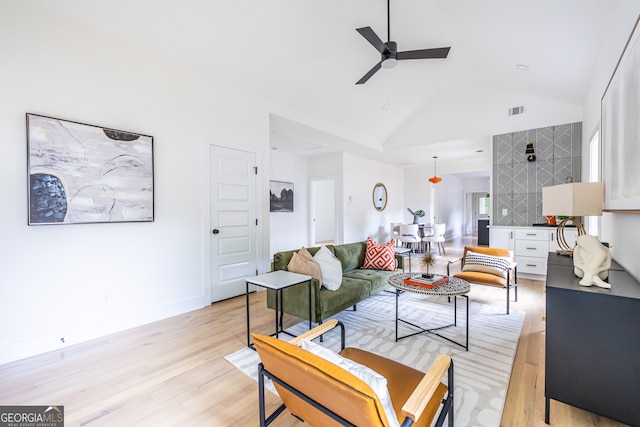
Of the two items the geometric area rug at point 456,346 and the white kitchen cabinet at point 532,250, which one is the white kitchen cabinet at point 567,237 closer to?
the white kitchen cabinet at point 532,250

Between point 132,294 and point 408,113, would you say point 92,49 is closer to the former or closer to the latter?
point 132,294

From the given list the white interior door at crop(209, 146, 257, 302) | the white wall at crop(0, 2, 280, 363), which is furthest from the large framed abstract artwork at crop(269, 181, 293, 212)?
the white wall at crop(0, 2, 280, 363)

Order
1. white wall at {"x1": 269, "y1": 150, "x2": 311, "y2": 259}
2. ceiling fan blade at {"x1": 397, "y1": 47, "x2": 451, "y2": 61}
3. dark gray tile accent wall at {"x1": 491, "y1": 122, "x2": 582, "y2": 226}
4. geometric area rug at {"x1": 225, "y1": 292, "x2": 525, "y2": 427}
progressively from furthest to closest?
white wall at {"x1": 269, "y1": 150, "x2": 311, "y2": 259}, dark gray tile accent wall at {"x1": 491, "y1": 122, "x2": 582, "y2": 226}, ceiling fan blade at {"x1": 397, "y1": 47, "x2": 451, "y2": 61}, geometric area rug at {"x1": 225, "y1": 292, "x2": 525, "y2": 427}

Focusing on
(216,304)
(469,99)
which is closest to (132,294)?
(216,304)

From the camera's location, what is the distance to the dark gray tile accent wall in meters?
4.77

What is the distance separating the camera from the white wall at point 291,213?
6.98 metres

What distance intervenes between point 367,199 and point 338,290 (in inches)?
202

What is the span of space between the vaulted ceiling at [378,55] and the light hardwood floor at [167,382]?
3004 millimetres

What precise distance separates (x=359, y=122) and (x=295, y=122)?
1555 mm

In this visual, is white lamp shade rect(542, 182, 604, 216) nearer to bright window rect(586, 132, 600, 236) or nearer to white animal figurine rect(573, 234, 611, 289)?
white animal figurine rect(573, 234, 611, 289)

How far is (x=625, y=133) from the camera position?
1.82 meters

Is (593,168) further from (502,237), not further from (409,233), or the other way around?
(409,233)

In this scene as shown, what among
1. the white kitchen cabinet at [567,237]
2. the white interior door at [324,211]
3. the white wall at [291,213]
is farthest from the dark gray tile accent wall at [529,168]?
the white interior door at [324,211]

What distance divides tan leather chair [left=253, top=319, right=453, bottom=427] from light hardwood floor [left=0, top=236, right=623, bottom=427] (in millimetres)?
706
